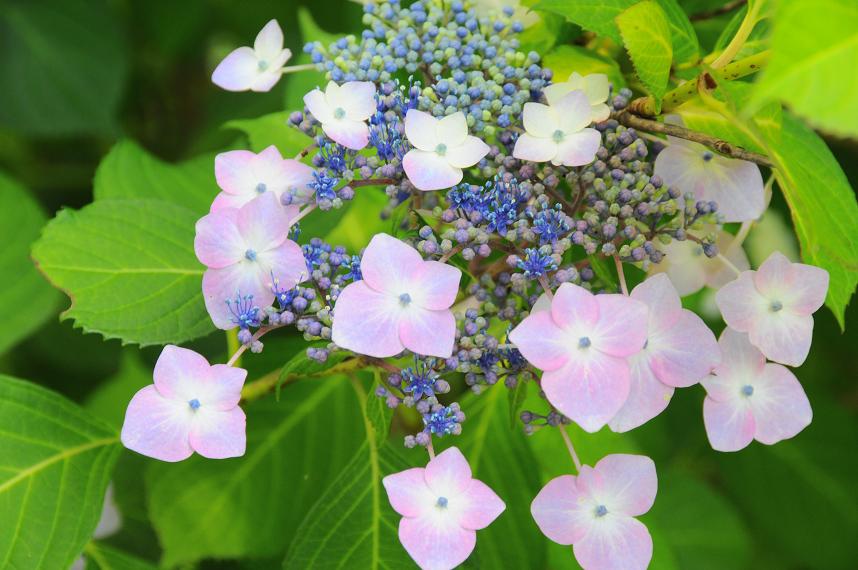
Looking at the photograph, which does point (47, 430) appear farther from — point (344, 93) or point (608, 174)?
point (608, 174)

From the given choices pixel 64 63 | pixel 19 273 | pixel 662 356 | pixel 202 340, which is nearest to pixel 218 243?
pixel 662 356

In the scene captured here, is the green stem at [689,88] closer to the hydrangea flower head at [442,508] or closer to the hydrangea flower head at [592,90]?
the hydrangea flower head at [592,90]

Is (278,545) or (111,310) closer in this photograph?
(111,310)

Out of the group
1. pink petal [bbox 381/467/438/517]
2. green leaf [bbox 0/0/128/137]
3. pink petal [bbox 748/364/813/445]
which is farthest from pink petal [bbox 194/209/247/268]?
green leaf [bbox 0/0/128/137]

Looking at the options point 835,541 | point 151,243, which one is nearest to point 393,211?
point 151,243

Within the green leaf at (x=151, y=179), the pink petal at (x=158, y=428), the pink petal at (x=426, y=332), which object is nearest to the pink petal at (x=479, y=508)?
the pink petal at (x=426, y=332)

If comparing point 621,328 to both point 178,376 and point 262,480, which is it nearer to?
point 178,376

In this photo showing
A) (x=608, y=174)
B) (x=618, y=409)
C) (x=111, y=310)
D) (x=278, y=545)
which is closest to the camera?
(x=618, y=409)
